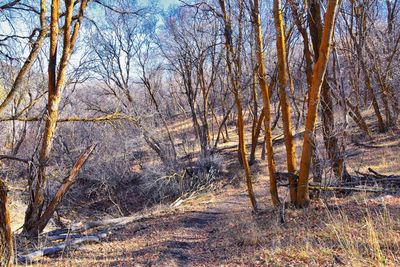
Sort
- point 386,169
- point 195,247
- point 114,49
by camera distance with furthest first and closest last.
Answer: point 114,49
point 386,169
point 195,247

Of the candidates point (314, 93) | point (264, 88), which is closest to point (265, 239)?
point (314, 93)

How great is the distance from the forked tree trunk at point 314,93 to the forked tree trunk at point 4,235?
4.51m

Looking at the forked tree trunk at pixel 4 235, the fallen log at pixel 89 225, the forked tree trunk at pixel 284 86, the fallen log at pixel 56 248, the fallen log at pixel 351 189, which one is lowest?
A: the fallen log at pixel 89 225

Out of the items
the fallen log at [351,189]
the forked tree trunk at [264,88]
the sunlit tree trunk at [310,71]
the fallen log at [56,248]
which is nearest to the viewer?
the fallen log at [56,248]

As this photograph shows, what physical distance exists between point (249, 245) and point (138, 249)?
199 cm

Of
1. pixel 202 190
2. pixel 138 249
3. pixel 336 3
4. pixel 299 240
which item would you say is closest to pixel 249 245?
pixel 299 240

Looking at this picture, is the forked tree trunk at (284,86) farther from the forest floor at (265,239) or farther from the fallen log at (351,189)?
the forest floor at (265,239)

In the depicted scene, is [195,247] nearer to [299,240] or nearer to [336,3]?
[299,240]

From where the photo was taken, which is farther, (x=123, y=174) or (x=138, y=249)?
(x=123, y=174)

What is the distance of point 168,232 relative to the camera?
23.6ft

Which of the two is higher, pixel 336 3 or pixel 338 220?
pixel 336 3

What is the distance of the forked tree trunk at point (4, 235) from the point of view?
4.28 meters

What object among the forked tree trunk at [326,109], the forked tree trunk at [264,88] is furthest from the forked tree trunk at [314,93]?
the forked tree trunk at [326,109]

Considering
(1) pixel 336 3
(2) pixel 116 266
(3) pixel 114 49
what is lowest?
(2) pixel 116 266
